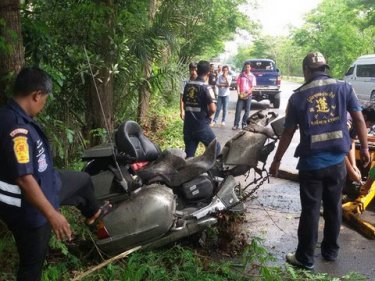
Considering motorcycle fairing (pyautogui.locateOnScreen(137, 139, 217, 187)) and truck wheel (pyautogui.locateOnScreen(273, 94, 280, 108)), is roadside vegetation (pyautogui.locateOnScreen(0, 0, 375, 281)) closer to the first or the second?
motorcycle fairing (pyautogui.locateOnScreen(137, 139, 217, 187))

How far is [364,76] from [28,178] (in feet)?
56.9

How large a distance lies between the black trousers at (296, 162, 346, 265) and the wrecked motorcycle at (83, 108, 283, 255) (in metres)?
0.60

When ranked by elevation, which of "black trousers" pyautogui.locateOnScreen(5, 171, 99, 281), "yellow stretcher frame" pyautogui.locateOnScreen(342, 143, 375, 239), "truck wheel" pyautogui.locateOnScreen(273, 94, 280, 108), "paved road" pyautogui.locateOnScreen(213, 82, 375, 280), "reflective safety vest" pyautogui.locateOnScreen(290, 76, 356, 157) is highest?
"reflective safety vest" pyautogui.locateOnScreen(290, 76, 356, 157)

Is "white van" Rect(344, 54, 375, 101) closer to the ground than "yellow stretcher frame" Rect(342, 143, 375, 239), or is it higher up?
higher up

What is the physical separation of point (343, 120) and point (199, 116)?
105 inches

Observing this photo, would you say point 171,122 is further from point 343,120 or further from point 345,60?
point 345,60

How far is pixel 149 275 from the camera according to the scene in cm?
341

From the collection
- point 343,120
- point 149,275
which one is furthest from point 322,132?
point 149,275

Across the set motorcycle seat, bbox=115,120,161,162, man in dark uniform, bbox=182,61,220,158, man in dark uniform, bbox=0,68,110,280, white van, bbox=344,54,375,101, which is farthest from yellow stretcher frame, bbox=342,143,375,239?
white van, bbox=344,54,375,101

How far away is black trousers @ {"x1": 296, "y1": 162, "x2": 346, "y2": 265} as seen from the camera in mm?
3699

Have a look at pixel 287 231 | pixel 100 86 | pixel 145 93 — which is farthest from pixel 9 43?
pixel 145 93

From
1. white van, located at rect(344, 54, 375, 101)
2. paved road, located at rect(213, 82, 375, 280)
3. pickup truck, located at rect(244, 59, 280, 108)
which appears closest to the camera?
paved road, located at rect(213, 82, 375, 280)

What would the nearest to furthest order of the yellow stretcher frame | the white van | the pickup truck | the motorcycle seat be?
1. the motorcycle seat
2. the yellow stretcher frame
3. the white van
4. the pickup truck

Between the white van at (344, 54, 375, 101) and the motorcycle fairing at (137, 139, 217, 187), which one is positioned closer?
the motorcycle fairing at (137, 139, 217, 187)
